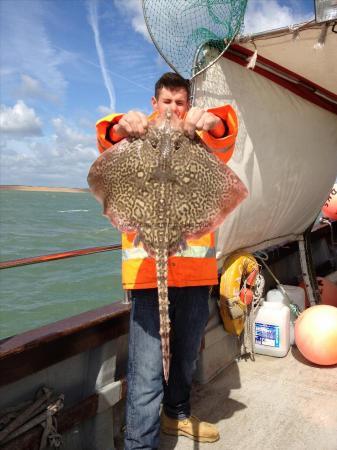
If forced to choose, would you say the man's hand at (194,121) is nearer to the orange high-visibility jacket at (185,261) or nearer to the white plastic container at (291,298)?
the orange high-visibility jacket at (185,261)

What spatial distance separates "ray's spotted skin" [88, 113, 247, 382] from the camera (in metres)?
1.94

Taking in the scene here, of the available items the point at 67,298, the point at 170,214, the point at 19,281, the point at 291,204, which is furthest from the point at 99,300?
the point at 170,214

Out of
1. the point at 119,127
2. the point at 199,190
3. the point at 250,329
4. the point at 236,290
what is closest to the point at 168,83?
the point at 119,127

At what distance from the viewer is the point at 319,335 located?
4.21 m

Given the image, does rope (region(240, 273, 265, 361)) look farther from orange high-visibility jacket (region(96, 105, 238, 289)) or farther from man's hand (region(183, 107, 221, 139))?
man's hand (region(183, 107, 221, 139))

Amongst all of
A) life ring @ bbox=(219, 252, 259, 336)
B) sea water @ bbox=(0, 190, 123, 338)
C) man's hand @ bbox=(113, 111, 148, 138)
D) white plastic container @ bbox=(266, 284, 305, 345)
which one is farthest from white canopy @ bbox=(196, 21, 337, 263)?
sea water @ bbox=(0, 190, 123, 338)

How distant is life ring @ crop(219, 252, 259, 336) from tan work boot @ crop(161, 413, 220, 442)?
128cm

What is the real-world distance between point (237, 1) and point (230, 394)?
140 inches

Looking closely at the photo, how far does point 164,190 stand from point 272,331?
3.28 meters

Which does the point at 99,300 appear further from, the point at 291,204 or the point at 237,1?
the point at 237,1

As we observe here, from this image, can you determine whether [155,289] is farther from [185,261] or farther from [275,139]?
[275,139]

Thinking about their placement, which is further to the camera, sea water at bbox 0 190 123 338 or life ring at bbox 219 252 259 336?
sea water at bbox 0 190 123 338

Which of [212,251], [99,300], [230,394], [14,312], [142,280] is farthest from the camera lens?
[99,300]

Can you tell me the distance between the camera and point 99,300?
18375mm
